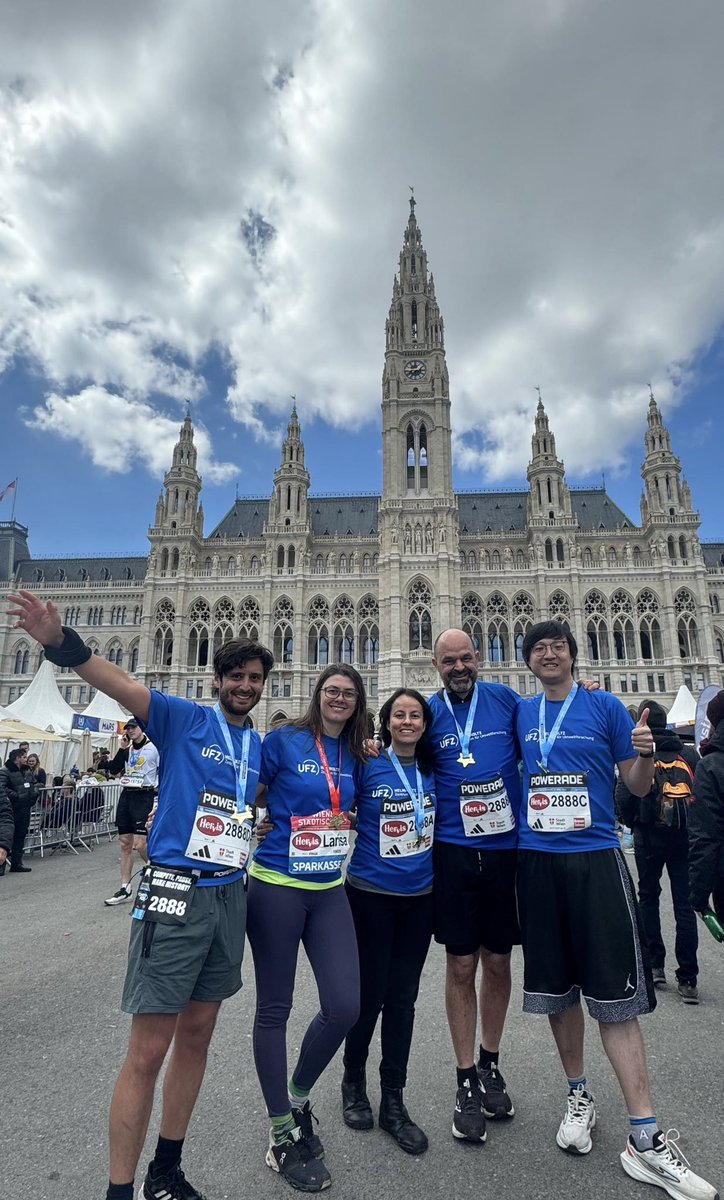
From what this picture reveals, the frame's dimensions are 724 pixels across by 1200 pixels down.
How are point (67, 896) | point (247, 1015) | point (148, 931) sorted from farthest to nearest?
point (67, 896), point (247, 1015), point (148, 931)

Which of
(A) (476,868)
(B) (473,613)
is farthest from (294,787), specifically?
(B) (473,613)

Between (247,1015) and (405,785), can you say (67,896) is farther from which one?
(405,785)

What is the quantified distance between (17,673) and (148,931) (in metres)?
53.3

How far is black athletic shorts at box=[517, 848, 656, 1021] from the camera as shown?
3.06m

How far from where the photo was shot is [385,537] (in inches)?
1727

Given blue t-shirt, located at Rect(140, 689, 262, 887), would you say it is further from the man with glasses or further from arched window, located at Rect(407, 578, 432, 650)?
arched window, located at Rect(407, 578, 432, 650)

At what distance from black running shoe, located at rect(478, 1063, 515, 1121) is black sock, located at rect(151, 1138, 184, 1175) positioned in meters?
1.57

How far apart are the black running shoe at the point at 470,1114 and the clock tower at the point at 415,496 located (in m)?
35.7

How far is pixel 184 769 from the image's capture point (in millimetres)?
2893

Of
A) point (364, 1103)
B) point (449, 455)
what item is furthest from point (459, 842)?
point (449, 455)

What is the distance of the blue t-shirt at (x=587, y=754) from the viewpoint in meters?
3.29

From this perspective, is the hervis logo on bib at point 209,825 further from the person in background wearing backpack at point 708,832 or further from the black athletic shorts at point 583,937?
the person in background wearing backpack at point 708,832

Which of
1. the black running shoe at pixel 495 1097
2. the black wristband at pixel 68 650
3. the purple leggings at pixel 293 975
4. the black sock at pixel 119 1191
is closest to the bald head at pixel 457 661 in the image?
the purple leggings at pixel 293 975

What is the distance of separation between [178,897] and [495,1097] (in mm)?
2157
